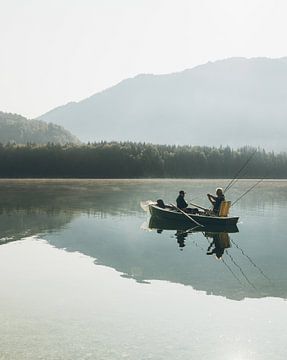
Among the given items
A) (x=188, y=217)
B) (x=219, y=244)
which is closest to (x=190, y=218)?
(x=188, y=217)

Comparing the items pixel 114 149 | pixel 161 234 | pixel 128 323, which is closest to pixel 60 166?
pixel 114 149

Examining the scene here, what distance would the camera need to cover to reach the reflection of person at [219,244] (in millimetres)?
27044

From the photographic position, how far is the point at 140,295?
17.7 metres

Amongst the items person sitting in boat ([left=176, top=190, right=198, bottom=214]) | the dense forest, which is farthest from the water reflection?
the dense forest

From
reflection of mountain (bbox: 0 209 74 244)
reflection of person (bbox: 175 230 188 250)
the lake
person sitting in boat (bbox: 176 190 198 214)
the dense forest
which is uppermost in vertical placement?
the dense forest

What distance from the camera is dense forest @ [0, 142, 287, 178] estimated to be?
138625 millimetres

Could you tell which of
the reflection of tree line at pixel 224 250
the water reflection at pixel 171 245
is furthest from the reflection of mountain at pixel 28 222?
the reflection of tree line at pixel 224 250

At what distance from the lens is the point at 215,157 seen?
497 feet

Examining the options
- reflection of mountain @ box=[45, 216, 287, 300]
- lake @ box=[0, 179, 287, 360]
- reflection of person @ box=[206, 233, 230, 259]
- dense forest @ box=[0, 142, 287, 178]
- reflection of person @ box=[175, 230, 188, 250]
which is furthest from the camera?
dense forest @ box=[0, 142, 287, 178]

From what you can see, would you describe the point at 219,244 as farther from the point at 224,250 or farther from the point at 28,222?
the point at 28,222

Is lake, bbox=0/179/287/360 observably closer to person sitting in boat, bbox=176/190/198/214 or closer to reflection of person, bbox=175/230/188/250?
reflection of person, bbox=175/230/188/250

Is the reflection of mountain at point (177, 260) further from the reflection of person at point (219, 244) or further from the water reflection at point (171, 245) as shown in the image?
the reflection of person at point (219, 244)

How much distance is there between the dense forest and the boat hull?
332 ft

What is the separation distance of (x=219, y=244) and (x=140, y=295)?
1329cm
